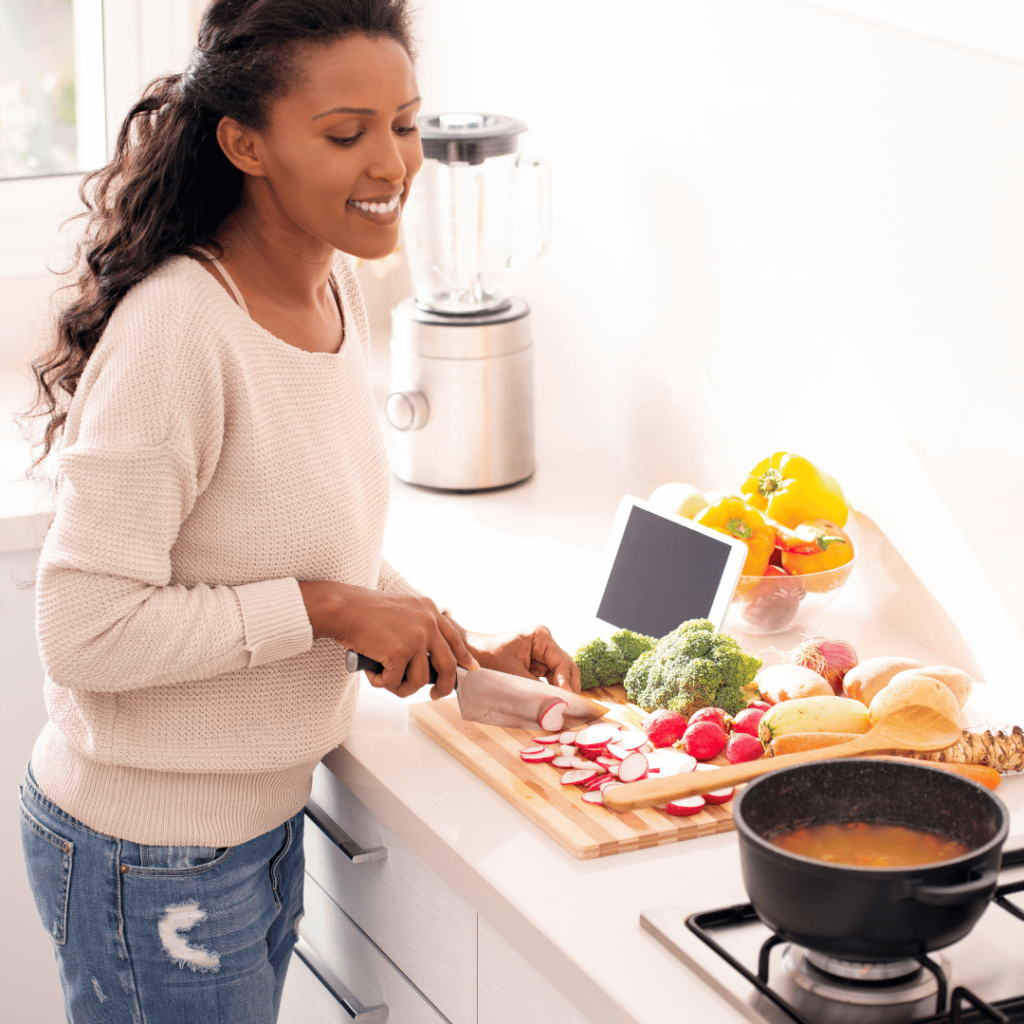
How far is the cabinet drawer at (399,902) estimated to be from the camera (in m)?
1.13

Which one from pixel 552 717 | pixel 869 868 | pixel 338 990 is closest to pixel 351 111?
pixel 552 717

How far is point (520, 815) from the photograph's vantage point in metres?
1.12

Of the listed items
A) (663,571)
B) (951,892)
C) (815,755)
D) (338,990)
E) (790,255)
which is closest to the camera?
(951,892)

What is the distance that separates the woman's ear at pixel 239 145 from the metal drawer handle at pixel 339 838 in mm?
590

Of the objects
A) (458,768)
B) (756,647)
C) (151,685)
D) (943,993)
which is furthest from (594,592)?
(943,993)

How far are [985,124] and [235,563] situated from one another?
811 mm

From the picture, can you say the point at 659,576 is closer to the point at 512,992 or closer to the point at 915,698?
the point at 915,698

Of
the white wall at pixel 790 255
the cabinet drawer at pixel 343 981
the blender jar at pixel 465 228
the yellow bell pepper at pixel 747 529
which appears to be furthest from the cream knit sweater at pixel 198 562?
the blender jar at pixel 465 228

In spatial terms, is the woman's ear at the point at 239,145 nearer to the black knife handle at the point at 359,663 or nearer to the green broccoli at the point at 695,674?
the black knife handle at the point at 359,663

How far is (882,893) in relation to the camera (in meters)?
0.79

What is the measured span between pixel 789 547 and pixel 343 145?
0.68 metres

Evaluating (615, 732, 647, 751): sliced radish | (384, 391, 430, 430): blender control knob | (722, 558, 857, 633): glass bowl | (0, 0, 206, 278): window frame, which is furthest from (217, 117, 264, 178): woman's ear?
(0, 0, 206, 278): window frame

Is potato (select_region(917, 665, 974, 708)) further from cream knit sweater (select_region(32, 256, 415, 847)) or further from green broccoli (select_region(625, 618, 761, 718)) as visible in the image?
cream knit sweater (select_region(32, 256, 415, 847))

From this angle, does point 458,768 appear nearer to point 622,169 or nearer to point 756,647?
point 756,647
